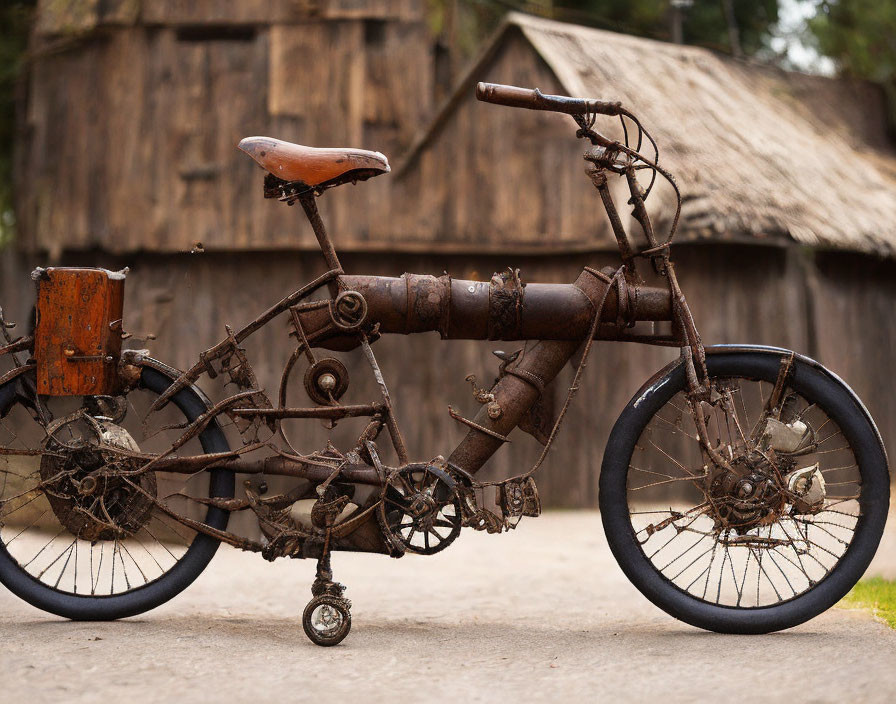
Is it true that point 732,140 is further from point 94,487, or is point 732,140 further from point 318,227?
point 94,487

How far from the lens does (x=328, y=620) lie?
3648 millimetres

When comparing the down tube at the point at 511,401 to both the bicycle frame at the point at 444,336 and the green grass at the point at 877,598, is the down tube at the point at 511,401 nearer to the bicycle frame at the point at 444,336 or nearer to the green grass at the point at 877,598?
the bicycle frame at the point at 444,336

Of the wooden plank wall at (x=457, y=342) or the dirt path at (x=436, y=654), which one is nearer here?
the dirt path at (x=436, y=654)

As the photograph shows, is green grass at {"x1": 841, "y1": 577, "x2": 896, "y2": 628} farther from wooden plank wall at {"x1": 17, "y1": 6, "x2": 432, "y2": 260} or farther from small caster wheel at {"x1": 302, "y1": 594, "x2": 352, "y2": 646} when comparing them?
wooden plank wall at {"x1": 17, "y1": 6, "x2": 432, "y2": 260}

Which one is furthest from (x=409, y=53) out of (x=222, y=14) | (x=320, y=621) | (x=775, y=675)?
(x=775, y=675)

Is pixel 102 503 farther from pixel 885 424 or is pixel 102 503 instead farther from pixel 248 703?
pixel 885 424

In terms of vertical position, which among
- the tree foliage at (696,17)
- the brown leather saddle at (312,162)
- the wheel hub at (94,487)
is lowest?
the wheel hub at (94,487)

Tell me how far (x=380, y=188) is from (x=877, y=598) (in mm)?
4669

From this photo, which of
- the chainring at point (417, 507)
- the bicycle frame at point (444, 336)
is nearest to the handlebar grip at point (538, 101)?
the bicycle frame at point (444, 336)

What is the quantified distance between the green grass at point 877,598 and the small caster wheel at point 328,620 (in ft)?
6.54

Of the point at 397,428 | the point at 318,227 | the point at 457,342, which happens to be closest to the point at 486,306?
the point at 397,428

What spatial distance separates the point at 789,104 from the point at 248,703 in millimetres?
8737

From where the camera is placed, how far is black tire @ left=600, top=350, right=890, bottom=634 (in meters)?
3.72

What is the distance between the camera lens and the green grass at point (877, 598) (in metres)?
4.26
